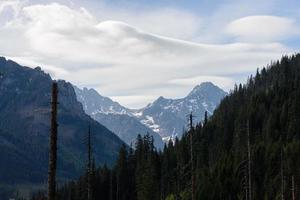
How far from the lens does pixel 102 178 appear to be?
181 m

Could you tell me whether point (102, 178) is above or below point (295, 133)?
below

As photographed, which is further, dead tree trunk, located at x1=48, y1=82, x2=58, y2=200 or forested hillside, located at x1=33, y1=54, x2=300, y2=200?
forested hillside, located at x1=33, y1=54, x2=300, y2=200

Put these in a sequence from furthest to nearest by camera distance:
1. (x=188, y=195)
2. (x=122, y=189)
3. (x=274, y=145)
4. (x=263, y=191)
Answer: (x=122, y=189) < (x=274, y=145) < (x=263, y=191) < (x=188, y=195)

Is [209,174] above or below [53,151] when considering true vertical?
below

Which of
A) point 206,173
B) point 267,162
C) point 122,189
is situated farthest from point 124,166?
point 267,162

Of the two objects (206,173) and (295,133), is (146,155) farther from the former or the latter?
(295,133)

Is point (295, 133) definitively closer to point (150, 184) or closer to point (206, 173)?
point (206, 173)

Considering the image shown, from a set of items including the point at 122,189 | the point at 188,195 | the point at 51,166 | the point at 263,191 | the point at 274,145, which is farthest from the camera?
the point at 122,189

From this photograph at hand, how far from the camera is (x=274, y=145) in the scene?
554ft

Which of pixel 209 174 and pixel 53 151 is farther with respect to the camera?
pixel 209 174

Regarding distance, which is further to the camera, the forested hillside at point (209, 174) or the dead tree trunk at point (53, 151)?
the forested hillside at point (209, 174)

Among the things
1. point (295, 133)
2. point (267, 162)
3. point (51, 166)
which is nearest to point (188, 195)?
point (267, 162)

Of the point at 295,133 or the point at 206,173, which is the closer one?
the point at 206,173

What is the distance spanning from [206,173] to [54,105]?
456 feet
